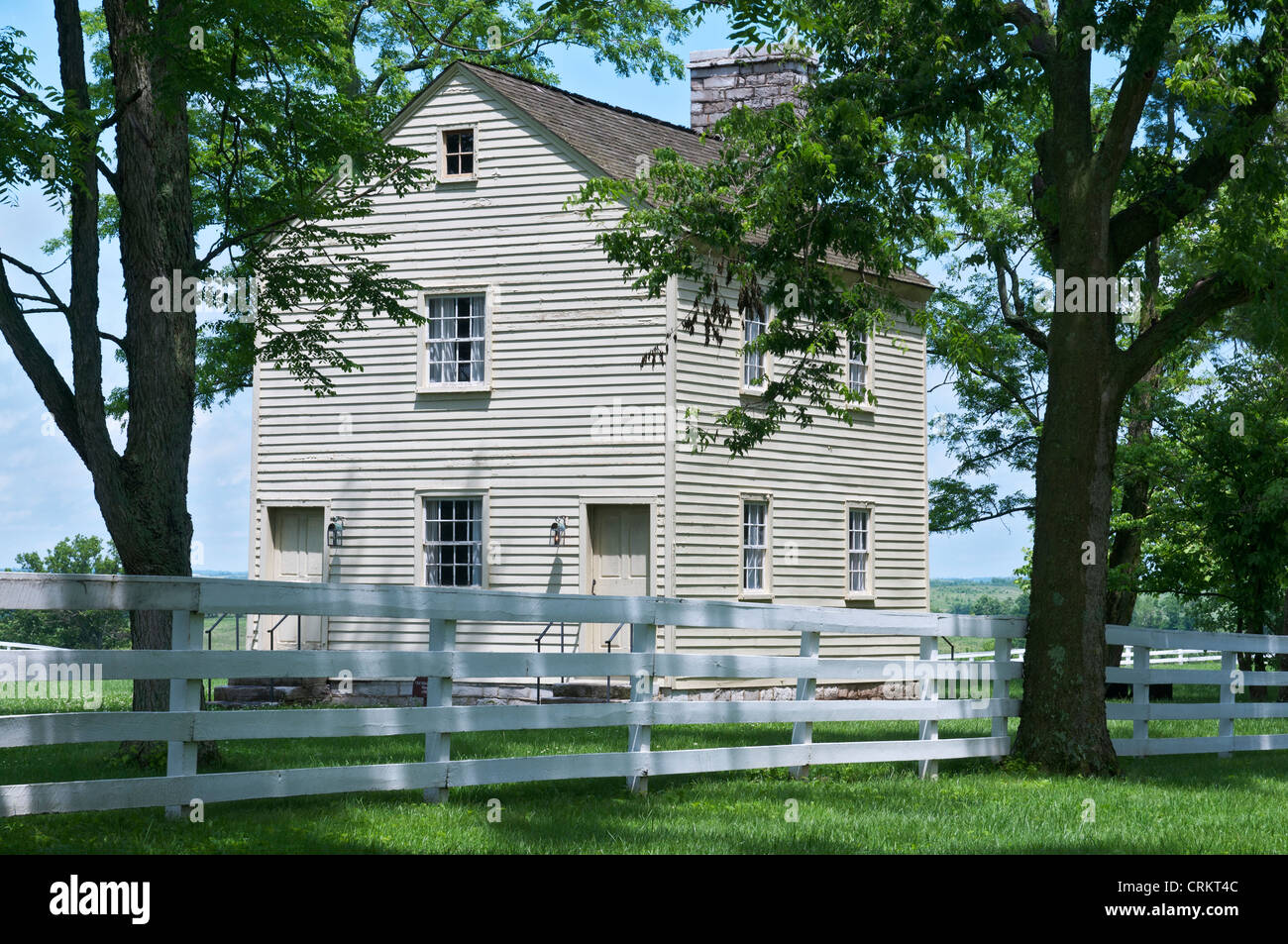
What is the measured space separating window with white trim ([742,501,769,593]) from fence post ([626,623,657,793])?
13.0 metres

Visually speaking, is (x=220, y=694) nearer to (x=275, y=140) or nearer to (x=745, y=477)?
(x=745, y=477)

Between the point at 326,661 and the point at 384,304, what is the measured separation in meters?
9.11

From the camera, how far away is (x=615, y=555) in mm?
→ 21672

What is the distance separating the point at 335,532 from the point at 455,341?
3.85 metres

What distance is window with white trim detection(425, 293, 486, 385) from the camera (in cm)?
2288

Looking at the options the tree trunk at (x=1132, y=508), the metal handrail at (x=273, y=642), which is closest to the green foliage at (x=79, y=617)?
the metal handrail at (x=273, y=642)

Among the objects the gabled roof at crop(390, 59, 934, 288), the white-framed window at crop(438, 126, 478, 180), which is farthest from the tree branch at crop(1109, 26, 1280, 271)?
the white-framed window at crop(438, 126, 478, 180)

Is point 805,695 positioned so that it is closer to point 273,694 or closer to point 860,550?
point 273,694

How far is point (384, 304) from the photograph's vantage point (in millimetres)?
16734

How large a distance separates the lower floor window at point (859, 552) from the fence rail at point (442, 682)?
493 inches

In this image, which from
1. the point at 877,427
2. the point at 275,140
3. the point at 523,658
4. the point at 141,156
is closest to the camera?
the point at 523,658

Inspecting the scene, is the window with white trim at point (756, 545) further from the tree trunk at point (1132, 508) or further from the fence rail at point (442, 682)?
the fence rail at point (442, 682)

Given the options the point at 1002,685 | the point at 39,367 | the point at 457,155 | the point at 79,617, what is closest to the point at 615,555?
the point at 457,155
